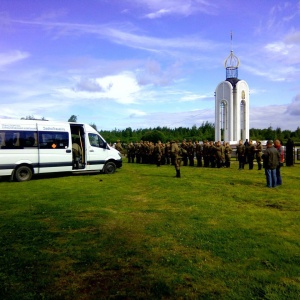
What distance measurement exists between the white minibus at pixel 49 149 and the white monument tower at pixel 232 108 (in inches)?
741

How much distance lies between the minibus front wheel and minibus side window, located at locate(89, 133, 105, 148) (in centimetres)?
332

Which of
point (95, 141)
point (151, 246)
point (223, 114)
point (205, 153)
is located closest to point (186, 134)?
point (223, 114)

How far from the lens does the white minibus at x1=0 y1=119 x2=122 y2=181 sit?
14547 millimetres

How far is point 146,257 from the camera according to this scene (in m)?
5.48

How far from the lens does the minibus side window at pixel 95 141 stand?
17125mm

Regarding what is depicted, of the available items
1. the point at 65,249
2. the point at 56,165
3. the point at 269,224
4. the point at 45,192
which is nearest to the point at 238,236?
the point at 269,224

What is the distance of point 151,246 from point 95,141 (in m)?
11.8

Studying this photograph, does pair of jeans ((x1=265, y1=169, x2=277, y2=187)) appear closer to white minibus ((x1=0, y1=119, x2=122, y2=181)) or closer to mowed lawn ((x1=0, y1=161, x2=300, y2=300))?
mowed lawn ((x1=0, y1=161, x2=300, y2=300))

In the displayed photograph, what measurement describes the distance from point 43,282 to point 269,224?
15.4 feet

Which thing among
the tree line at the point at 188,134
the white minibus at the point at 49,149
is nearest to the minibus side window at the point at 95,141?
the white minibus at the point at 49,149

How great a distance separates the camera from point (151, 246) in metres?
5.98

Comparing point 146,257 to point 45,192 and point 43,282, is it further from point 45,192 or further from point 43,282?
point 45,192

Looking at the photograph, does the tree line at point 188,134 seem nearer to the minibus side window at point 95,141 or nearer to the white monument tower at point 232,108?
the white monument tower at point 232,108

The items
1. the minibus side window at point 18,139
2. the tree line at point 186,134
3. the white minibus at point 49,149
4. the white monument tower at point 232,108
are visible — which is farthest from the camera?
the tree line at point 186,134
